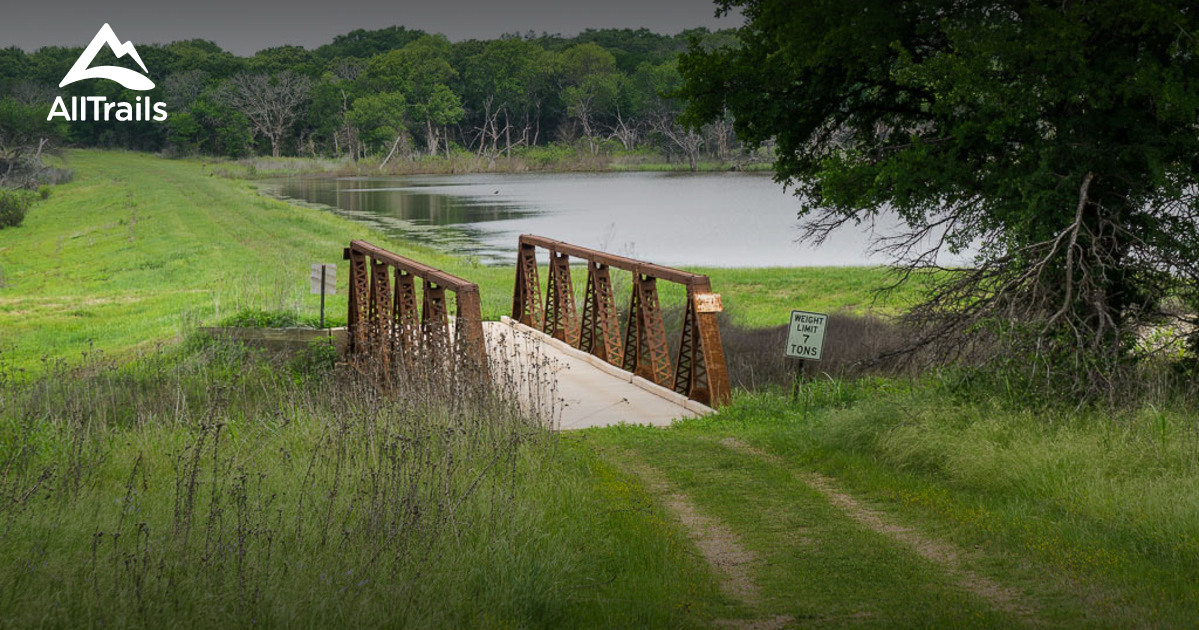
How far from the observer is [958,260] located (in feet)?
127

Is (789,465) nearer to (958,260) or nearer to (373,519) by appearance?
(373,519)

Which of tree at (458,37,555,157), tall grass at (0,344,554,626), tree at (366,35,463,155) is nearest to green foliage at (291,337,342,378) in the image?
tall grass at (0,344,554,626)

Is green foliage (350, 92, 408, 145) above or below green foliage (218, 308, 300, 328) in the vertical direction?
above

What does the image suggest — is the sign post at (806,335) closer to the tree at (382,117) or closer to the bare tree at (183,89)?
the tree at (382,117)

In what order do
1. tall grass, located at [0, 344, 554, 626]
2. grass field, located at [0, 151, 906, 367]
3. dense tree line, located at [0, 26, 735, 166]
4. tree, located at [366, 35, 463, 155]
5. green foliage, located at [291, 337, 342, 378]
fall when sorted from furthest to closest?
tree, located at [366, 35, 463, 155] < dense tree line, located at [0, 26, 735, 166] < grass field, located at [0, 151, 906, 367] < green foliage, located at [291, 337, 342, 378] < tall grass, located at [0, 344, 554, 626]

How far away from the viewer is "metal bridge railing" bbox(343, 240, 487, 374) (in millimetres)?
11547

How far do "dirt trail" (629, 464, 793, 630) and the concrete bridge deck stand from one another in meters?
2.60

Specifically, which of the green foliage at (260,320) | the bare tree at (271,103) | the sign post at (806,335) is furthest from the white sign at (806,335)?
the bare tree at (271,103)

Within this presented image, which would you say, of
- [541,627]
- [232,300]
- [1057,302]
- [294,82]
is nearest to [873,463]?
[1057,302]

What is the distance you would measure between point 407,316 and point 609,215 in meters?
47.3

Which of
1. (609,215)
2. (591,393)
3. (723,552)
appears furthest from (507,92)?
(723,552)

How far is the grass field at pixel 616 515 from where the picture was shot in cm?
534

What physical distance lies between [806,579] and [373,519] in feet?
7.95

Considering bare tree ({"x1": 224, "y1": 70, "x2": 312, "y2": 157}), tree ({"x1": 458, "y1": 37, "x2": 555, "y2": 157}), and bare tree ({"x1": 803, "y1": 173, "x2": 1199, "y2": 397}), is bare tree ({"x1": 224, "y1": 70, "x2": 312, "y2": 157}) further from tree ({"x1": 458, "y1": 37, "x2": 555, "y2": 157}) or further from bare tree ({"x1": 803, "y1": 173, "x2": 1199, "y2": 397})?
bare tree ({"x1": 803, "y1": 173, "x2": 1199, "y2": 397})
